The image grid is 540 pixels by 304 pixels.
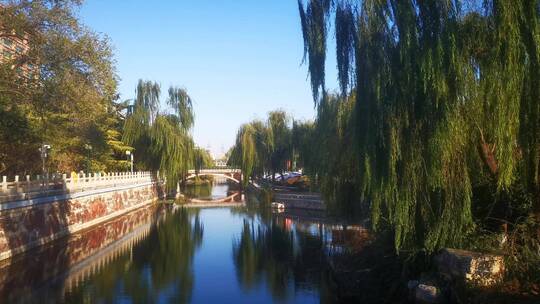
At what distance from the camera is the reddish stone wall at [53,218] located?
16062 millimetres

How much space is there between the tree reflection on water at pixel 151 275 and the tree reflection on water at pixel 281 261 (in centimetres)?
192

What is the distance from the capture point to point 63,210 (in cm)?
2106

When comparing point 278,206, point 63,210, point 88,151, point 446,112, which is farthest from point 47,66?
point 278,206

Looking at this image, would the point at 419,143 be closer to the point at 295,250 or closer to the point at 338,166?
the point at 338,166

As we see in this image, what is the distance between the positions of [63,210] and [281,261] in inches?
393

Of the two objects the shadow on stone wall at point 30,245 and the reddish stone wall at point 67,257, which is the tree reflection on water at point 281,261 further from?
the shadow on stone wall at point 30,245

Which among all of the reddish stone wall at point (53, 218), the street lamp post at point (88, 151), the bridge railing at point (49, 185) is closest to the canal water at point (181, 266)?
the reddish stone wall at point (53, 218)

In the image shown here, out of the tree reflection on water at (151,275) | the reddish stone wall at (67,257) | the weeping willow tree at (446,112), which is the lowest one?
the tree reflection on water at (151,275)

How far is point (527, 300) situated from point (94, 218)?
22656mm

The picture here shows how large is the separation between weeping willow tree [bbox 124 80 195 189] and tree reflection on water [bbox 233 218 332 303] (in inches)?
586

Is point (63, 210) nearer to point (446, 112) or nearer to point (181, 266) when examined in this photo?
point (181, 266)

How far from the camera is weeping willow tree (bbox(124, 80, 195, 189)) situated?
38.6 metres

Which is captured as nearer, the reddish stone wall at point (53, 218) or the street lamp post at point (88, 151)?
the reddish stone wall at point (53, 218)

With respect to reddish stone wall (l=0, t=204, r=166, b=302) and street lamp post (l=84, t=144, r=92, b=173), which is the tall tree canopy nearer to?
reddish stone wall (l=0, t=204, r=166, b=302)
